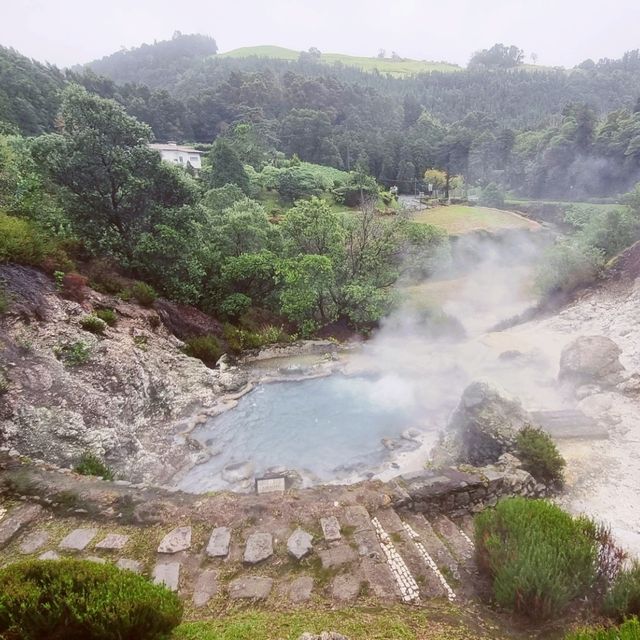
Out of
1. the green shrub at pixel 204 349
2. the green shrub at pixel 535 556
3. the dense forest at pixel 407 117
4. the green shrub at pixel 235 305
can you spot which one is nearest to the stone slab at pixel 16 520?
the green shrub at pixel 535 556

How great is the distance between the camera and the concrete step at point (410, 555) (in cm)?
538

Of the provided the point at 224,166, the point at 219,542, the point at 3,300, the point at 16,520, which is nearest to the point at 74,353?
the point at 3,300

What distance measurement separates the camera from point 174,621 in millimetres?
4184

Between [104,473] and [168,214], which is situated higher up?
[168,214]

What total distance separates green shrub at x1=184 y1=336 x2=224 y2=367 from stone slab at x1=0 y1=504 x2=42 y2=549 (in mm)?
8701

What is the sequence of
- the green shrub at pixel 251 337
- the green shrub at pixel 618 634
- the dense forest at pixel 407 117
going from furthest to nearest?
the dense forest at pixel 407 117
the green shrub at pixel 251 337
the green shrub at pixel 618 634

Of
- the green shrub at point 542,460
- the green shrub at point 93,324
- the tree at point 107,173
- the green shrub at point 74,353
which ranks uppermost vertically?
the tree at point 107,173

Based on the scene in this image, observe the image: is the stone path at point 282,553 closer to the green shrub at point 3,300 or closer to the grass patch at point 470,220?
the green shrub at point 3,300

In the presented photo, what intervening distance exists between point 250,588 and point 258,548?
2.28ft

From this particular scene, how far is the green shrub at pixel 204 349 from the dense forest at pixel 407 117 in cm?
2428

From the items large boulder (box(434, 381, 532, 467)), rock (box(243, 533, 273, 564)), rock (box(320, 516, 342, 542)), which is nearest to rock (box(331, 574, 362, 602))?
rock (box(320, 516, 342, 542))

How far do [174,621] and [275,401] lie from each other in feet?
30.5

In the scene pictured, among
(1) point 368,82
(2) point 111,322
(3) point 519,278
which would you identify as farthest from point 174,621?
(1) point 368,82

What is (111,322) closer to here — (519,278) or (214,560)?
(214,560)
